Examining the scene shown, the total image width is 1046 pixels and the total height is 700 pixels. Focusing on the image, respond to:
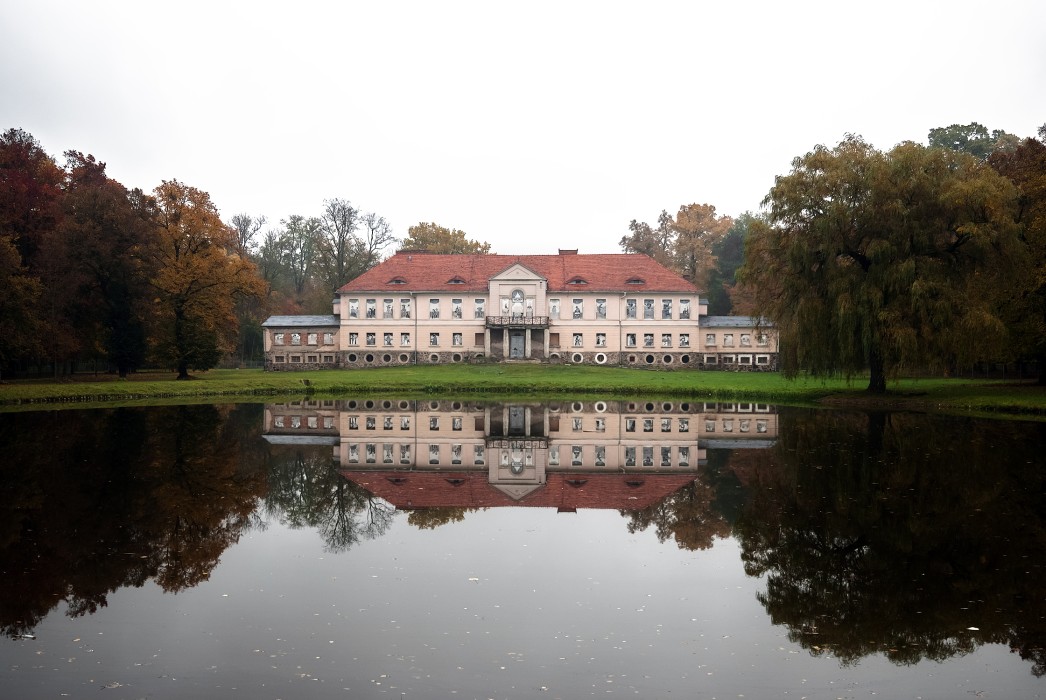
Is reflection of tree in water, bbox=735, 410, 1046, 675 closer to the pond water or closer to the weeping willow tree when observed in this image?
the pond water

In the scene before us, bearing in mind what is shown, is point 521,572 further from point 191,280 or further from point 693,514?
point 191,280

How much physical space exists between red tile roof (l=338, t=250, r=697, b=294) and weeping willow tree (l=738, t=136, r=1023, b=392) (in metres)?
27.3

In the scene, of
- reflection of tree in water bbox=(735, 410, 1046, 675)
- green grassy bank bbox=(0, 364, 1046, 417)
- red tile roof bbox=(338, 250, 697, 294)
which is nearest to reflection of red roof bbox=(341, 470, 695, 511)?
reflection of tree in water bbox=(735, 410, 1046, 675)

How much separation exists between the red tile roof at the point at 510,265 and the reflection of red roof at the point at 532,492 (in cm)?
4416

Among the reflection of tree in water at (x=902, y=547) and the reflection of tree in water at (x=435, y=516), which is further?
the reflection of tree in water at (x=435, y=516)

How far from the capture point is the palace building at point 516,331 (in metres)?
60.0

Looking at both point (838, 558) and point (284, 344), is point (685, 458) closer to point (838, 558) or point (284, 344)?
point (838, 558)

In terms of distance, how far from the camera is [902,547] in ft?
35.8

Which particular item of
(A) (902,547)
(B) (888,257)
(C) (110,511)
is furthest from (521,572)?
(B) (888,257)

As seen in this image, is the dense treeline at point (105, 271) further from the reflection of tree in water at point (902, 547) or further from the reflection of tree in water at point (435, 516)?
the reflection of tree in water at point (902, 547)


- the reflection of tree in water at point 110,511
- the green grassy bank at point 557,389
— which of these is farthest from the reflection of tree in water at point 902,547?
the green grassy bank at point 557,389

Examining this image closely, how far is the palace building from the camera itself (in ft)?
197

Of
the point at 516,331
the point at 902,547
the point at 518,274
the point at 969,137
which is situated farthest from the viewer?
the point at 969,137

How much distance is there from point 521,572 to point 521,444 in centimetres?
1134
